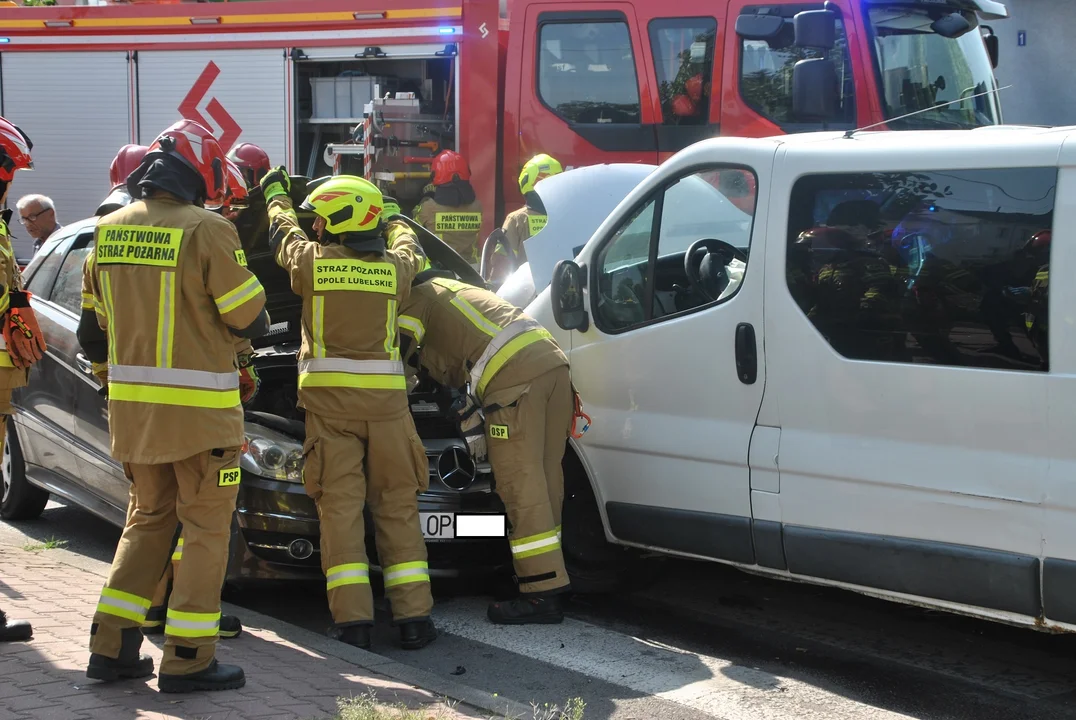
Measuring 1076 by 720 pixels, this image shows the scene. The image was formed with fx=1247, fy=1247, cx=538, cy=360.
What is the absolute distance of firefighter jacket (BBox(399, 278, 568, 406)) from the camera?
532cm

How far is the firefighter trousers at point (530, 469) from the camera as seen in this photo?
527 cm

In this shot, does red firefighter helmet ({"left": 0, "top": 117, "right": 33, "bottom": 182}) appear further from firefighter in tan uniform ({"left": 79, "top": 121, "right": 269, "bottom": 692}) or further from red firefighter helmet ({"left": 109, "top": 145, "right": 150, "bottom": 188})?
A: red firefighter helmet ({"left": 109, "top": 145, "right": 150, "bottom": 188})

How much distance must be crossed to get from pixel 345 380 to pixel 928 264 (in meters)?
2.25

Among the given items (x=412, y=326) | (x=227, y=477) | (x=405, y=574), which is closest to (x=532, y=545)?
(x=405, y=574)

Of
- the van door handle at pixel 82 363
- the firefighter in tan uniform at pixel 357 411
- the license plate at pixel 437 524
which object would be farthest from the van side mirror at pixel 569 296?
the van door handle at pixel 82 363

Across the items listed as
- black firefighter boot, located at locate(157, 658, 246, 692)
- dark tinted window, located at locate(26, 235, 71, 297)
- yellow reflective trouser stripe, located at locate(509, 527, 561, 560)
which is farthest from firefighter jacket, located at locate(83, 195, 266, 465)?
dark tinted window, located at locate(26, 235, 71, 297)

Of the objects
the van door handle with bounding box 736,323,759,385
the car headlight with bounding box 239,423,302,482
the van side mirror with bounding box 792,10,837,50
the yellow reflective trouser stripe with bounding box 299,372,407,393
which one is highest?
the van side mirror with bounding box 792,10,837,50

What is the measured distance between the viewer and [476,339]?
5359mm

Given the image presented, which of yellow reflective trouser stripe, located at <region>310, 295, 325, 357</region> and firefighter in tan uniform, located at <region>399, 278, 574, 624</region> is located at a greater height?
yellow reflective trouser stripe, located at <region>310, 295, 325, 357</region>

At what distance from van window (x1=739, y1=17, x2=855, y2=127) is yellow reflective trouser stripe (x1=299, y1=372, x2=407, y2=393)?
166 inches

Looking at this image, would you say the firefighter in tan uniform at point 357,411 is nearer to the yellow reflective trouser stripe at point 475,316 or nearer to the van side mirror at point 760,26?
the yellow reflective trouser stripe at point 475,316

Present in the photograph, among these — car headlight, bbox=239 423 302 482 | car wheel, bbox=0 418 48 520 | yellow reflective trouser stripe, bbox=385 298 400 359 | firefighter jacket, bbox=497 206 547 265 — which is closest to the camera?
yellow reflective trouser stripe, bbox=385 298 400 359

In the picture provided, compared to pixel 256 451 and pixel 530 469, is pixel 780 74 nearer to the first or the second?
pixel 530 469

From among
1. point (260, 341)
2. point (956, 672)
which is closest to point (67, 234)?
point (260, 341)
